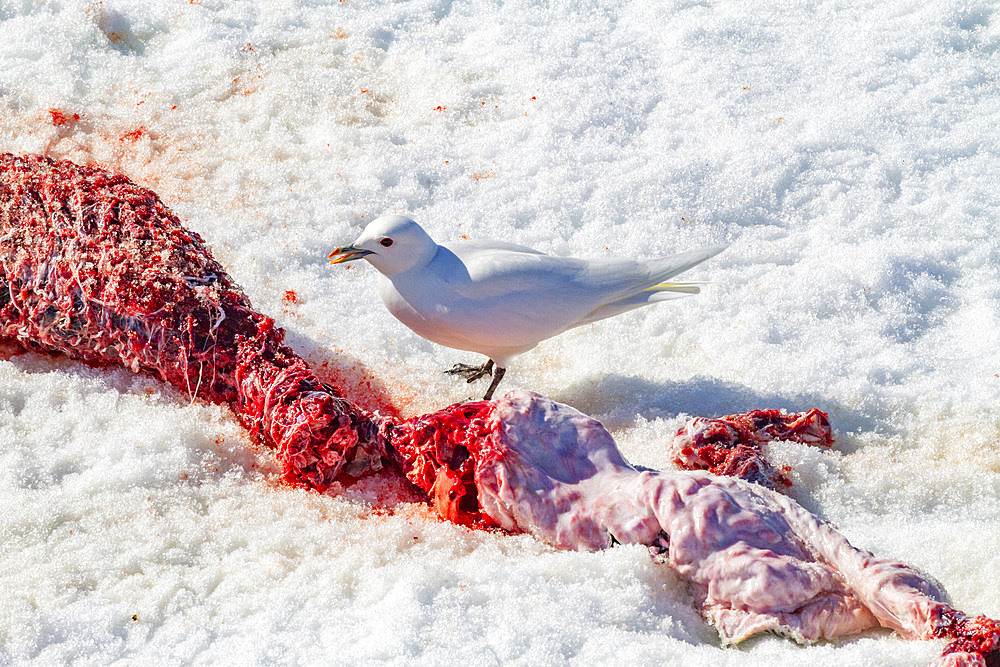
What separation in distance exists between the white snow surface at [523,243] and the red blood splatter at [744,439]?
88 mm

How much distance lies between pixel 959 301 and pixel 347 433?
2.97 m

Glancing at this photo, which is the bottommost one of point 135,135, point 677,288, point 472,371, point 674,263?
point 472,371

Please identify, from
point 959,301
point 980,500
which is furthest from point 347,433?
point 959,301

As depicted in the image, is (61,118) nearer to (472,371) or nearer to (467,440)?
(472,371)

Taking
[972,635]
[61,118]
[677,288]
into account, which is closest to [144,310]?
[677,288]

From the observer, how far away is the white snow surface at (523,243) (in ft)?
8.35

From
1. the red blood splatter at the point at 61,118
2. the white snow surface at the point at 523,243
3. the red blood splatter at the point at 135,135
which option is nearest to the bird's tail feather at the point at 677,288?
the white snow surface at the point at 523,243

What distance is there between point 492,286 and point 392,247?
412mm

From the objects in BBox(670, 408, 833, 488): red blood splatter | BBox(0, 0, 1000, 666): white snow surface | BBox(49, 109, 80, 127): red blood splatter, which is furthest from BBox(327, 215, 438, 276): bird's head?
BBox(49, 109, 80, 127): red blood splatter

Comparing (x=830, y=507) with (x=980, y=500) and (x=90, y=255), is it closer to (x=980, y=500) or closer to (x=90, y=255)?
(x=980, y=500)

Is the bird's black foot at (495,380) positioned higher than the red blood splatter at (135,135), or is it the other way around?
the red blood splatter at (135,135)

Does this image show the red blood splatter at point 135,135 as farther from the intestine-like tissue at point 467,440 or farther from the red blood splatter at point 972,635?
the red blood splatter at point 972,635

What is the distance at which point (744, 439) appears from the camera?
11.2 ft

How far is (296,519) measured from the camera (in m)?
2.95
